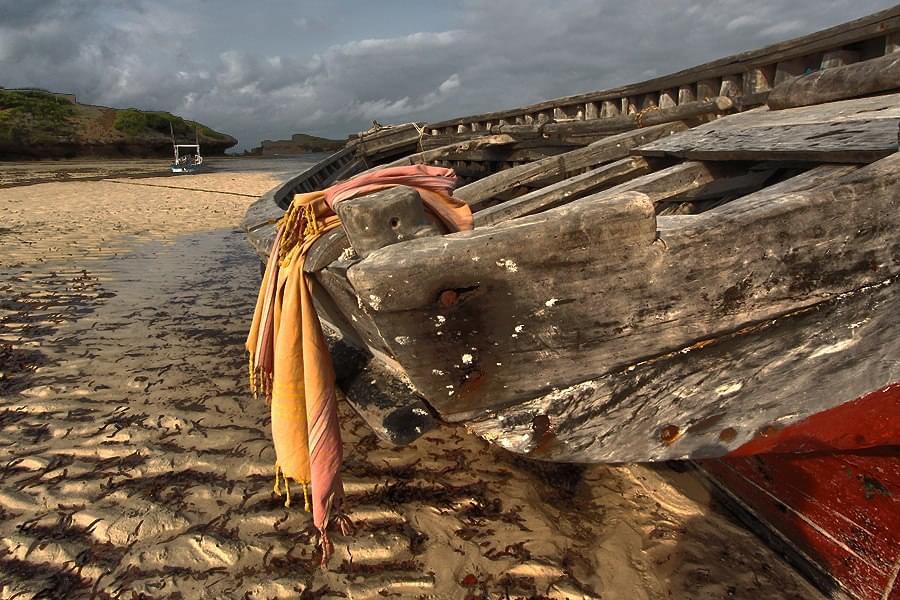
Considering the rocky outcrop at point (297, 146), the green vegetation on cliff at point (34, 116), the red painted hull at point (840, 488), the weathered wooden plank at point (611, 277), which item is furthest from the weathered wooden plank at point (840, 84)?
the rocky outcrop at point (297, 146)

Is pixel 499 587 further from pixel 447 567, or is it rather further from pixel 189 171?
pixel 189 171

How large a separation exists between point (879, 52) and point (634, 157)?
4.90 feet

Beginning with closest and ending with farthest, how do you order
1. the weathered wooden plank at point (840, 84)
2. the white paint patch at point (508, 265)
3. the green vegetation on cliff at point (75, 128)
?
1. the white paint patch at point (508, 265)
2. the weathered wooden plank at point (840, 84)
3. the green vegetation on cliff at point (75, 128)

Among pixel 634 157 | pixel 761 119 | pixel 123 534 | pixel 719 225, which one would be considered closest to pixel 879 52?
pixel 761 119

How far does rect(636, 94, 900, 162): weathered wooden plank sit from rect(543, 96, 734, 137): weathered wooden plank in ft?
1.74

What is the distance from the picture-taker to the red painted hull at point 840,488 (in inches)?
60.7

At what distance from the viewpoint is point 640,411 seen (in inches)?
61.0

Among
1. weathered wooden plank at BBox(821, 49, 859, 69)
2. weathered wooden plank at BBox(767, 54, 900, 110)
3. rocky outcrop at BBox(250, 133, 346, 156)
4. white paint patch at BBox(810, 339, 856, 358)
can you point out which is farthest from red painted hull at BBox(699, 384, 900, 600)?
rocky outcrop at BBox(250, 133, 346, 156)

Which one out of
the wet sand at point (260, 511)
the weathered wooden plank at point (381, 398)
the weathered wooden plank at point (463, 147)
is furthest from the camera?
the weathered wooden plank at point (463, 147)

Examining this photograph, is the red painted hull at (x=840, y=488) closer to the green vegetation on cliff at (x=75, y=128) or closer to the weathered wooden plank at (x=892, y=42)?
the weathered wooden plank at (x=892, y=42)

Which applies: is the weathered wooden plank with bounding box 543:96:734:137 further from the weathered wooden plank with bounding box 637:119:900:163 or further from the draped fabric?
the draped fabric

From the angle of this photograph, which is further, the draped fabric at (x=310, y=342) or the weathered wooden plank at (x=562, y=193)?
the weathered wooden plank at (x=562, y=193)

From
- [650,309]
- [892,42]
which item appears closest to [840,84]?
[892,42]

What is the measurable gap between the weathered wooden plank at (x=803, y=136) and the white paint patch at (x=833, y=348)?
0.52m
